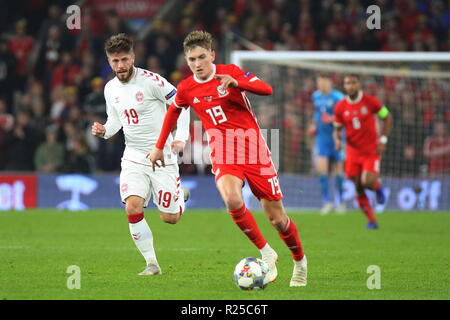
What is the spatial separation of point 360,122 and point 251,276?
718 centimetres

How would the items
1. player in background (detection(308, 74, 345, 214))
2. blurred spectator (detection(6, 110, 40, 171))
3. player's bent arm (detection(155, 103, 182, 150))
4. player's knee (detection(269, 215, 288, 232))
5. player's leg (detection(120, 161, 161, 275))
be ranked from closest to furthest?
player's knee (detection(269, 215, 288, 232)), player's bent arm (detection(155, 103, 182, 150)), player's leg (detection(120, 161, 161, 275)), player in background (detection(308, 74, 345, 214)), blurred spectator (detection(6, 110, 40, 171))

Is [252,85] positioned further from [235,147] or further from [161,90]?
A: [161,90]

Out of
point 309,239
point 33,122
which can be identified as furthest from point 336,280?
point 33,122

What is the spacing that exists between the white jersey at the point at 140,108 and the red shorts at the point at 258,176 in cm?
116

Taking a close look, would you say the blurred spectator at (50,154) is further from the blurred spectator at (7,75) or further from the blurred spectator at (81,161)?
the blurred spectator at (7,75)

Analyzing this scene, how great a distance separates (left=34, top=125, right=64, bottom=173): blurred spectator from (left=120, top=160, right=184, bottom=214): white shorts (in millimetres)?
9946

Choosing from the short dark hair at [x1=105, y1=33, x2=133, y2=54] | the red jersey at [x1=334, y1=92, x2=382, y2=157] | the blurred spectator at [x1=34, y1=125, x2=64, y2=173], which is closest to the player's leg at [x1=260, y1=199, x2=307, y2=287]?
the short dark hair at [x1=105, y1=33, x2=133, y2=54]

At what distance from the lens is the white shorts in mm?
8430

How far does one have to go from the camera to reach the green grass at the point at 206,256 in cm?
715

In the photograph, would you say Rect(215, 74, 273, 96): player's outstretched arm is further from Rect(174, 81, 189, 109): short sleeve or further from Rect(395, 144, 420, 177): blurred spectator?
Rect(395, 144, 420, 177): blurred spectator

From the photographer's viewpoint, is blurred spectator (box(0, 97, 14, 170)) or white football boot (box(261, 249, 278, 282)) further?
blurred spectator (box(0, 97, 14, 170))

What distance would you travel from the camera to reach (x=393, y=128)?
18.5 metres

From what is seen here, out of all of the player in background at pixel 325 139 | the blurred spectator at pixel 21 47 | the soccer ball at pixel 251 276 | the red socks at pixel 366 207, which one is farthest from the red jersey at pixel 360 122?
the blurred spectator at pixel 21 47
